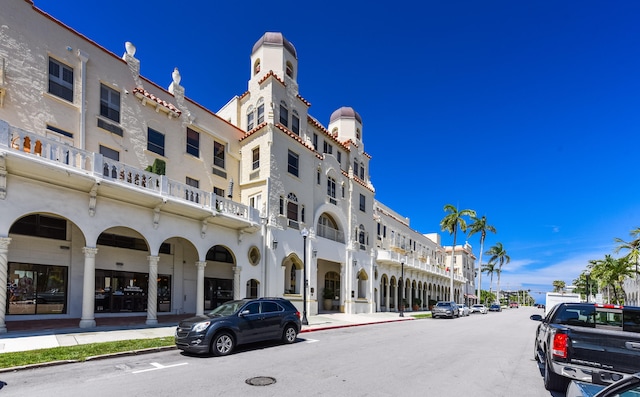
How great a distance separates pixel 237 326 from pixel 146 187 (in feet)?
27.0

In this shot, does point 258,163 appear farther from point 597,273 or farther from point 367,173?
point 597,273

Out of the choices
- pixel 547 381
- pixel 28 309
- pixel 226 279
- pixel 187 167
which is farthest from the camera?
pixel 226 279

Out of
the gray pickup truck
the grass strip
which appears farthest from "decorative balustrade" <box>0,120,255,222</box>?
the gray pickup truck

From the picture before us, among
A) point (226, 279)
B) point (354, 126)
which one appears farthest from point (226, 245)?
point (354, 126)

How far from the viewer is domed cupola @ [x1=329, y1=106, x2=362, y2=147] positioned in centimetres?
3691

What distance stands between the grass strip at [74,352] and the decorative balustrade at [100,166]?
6.17 meters

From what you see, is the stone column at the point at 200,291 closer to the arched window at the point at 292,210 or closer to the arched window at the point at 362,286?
the arched window at the point at 292,210

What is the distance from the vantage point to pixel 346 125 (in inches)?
1459

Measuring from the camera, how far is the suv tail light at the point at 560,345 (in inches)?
264

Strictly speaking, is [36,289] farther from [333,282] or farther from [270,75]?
[333,282]

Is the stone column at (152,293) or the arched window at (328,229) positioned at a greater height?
A: the arched window at (328,229)

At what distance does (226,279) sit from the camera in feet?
80.1

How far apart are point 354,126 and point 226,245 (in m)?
20.9

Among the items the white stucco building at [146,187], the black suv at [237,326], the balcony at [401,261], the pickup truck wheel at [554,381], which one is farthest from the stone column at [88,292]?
the balcony at [401,261]
